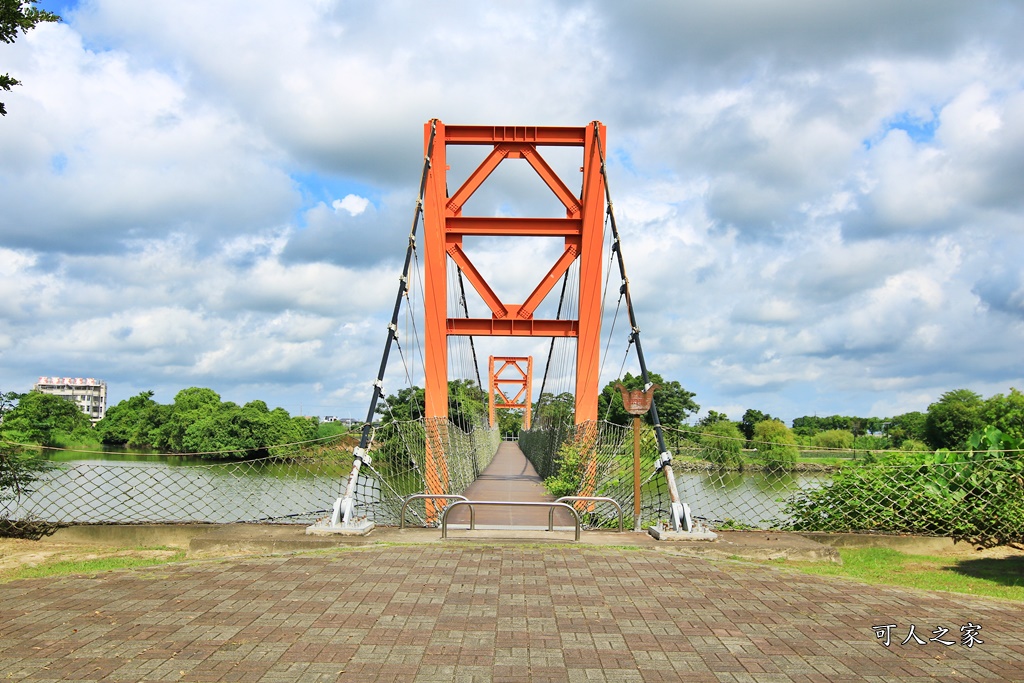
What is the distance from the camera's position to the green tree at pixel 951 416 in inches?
712

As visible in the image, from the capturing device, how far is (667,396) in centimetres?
3769

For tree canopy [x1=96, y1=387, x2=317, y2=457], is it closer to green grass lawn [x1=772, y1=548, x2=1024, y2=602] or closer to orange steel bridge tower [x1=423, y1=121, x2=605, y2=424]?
orange steel bridge tower [x1=423, y1=121, x2=605, y2=424]

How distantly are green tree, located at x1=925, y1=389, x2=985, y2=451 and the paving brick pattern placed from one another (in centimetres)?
1595

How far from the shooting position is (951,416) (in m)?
19.3

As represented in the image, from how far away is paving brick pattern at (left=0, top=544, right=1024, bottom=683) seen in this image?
2.84m

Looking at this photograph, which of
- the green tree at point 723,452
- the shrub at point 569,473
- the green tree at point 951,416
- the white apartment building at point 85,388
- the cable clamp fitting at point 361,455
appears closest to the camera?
the cable clamp fitting at point 361,455

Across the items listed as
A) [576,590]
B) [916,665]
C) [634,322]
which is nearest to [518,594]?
[576,590]

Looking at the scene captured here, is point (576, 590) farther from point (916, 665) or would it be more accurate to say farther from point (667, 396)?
point (667, 396)

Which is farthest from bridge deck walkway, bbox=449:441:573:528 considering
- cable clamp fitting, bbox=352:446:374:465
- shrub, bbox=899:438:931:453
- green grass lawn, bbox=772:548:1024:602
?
shrub, bbox=899:438:931:453

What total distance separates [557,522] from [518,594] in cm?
355

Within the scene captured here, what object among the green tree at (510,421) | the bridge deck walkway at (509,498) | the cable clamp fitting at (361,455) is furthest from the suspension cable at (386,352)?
the green tree at (510,421)

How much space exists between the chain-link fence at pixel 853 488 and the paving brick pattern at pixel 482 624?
2190mm

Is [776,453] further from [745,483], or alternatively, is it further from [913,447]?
[913,447]

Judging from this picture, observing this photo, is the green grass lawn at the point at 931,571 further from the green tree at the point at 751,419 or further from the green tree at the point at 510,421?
the green tree at the point at 510,421
